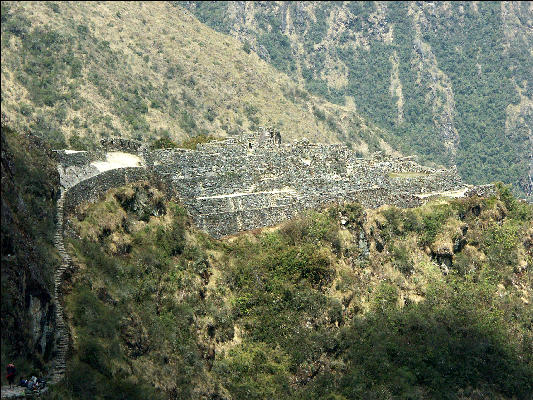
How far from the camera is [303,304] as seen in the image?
124ft

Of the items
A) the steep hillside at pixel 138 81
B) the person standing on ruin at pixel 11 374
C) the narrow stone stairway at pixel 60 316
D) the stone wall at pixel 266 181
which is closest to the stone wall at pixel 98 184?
the narrow stone stairway at pixel 60 316

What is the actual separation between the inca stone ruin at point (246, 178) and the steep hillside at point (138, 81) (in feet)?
166

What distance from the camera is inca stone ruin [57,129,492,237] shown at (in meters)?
39.1

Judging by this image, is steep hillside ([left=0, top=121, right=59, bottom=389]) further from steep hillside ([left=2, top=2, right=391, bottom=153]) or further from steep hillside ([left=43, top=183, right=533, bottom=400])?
steep hillside ([left=2, top=2, right=391, bottom=153])

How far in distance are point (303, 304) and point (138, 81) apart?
312 feet

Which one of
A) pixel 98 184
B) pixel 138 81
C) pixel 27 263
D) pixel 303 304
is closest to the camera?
pixel 27 263

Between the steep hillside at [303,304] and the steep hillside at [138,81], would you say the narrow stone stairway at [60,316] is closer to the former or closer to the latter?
the steep hillside at [303,304]

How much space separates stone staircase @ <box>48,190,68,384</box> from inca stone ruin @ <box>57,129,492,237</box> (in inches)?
164

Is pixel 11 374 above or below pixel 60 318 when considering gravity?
below


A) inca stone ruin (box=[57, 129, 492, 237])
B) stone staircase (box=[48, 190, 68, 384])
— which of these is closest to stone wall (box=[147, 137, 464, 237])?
inca stone ruin (box=[57, 129, 492, 237])

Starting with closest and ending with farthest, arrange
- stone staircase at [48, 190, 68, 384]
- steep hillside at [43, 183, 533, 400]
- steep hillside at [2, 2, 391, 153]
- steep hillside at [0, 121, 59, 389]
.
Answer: steep hillside at [0, 121, 59, 389] → stone staircase at [48, 190, 68, 384] → steep hillside at [43, 183, 533, 400] → steep hillside at [2, 2, 391, 153]

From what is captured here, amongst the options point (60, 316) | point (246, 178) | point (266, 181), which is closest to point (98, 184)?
point (246, 178)

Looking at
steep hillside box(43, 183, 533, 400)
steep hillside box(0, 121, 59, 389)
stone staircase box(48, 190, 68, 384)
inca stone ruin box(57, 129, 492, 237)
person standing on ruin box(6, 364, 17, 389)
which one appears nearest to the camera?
person standing on ruin box(6, 364, 17, 389)

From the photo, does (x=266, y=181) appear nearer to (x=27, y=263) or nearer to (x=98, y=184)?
(x=98, y=184)
